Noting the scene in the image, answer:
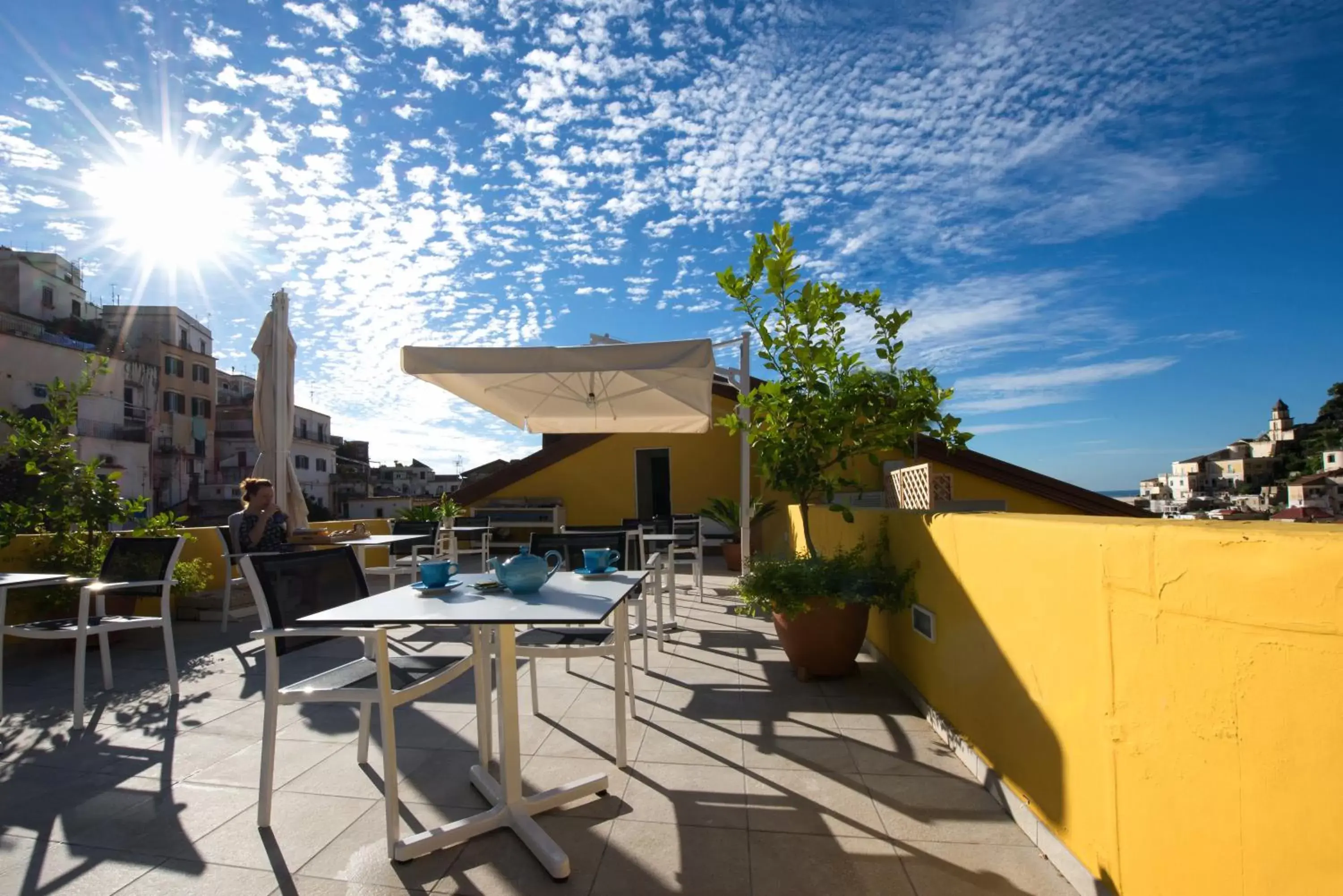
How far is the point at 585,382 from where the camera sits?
256 inches

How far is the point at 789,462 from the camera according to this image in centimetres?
451

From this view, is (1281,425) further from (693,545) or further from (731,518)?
(693,545)

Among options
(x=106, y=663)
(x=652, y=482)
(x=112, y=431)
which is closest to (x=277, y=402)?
(x=106, y=663)

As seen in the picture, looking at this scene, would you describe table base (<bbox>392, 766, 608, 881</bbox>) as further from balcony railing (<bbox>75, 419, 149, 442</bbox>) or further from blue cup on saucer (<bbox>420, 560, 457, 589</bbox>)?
balcony railing (<bbox>75, 419, 149, 442</bbox>)

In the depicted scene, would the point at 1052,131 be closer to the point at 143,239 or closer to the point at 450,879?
the point at 450,879

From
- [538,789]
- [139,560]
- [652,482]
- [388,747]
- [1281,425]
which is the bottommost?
[538,789]

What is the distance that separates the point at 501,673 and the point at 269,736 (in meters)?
0.86

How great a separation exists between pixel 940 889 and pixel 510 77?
21.6ft

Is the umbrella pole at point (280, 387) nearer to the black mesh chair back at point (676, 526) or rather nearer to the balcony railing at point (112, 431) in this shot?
the black mesh chair back at point (676, 526)

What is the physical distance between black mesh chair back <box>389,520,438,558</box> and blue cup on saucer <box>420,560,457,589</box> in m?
4.24

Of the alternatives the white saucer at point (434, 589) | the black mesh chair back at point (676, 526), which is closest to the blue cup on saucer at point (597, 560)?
the white saucer at point (434, 589)

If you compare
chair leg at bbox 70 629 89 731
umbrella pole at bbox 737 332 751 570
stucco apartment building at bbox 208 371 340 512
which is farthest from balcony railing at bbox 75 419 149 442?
chair leg at bbox 70 629 89 731

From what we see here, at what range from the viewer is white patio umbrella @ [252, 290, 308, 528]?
590 centimetres

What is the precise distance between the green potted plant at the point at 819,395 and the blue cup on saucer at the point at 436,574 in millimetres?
1982
